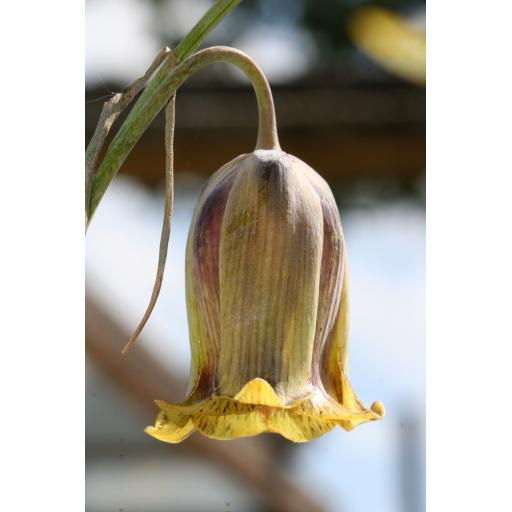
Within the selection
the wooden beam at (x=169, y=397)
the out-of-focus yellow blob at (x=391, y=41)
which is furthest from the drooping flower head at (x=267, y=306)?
the wooden beam at (x=169, y=397)

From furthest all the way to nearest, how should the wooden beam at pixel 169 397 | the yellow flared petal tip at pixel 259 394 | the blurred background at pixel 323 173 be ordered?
the wooden beam at pixel 169 397
the blurred background at pixel 323 173
the yellow flared petal tip at pixel 259 394

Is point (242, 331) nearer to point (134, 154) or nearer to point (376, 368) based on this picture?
point (376, 368)

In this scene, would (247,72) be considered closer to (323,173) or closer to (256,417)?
(256,417)

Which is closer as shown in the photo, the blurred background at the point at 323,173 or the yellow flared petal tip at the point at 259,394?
the yellow flared petal tip at the point at 259,394

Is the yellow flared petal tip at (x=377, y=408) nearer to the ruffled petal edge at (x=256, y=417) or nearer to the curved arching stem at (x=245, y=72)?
the ruffled petal edge at (x=256, y=417)

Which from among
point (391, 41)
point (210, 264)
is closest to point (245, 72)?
point (210, 264)

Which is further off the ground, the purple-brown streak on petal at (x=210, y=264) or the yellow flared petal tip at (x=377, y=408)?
the purple-brown streak on petal at (x=210, y=264)

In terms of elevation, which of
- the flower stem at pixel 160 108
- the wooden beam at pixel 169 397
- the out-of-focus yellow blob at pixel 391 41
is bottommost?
the wooden beam at pixel 169 397
